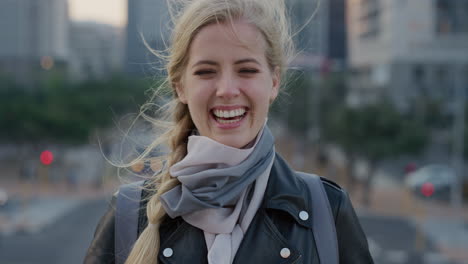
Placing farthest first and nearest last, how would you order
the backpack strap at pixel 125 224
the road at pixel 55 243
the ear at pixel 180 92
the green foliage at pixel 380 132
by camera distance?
the green foliage at pixel 380 132 → the road at pixel 55 243 → the ear at pixel 180 92 → the backpack strap at pixel 125 224

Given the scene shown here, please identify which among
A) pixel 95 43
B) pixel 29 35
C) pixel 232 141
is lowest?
pixel 232 141

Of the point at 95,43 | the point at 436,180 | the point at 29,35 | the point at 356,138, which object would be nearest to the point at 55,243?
the point at 356,138

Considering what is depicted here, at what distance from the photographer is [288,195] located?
6.94ft

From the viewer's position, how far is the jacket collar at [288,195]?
210 centimetres

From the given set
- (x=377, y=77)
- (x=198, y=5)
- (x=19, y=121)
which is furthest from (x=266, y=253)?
(x=377, y=77)

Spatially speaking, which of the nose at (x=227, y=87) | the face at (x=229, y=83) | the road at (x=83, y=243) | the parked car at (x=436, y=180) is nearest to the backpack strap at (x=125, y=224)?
the face at (x=229, y=83)

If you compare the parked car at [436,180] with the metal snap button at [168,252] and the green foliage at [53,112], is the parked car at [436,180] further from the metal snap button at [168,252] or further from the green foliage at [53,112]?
the metal snap button at [168,252]

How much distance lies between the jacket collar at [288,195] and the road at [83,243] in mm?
16062

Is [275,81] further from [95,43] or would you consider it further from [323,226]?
[95,43]

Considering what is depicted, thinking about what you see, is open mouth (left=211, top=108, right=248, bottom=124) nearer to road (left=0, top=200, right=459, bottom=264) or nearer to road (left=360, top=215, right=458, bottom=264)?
road (left=0, top=200, right=459, bottom=264)

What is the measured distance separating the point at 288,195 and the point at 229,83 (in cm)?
44

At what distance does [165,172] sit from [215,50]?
49 centimetres

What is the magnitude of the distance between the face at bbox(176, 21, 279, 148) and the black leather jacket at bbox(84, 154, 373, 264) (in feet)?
0.77

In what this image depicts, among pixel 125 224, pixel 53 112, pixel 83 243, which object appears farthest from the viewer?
pixel 53 112
